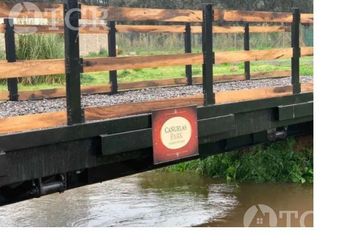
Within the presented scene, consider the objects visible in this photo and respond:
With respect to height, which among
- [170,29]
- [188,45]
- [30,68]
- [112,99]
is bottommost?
[112,99]

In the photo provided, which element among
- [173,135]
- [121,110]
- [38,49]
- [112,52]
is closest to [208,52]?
[173,135]

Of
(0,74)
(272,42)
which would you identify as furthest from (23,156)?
(272,42)

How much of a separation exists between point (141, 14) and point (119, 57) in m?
0.55

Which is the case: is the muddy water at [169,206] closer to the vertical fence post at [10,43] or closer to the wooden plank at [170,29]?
the vertical fence post at [10,43]

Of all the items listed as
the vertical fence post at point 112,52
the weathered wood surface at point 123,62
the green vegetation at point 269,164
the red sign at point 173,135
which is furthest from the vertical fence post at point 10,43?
the green vegetation at point 269,164

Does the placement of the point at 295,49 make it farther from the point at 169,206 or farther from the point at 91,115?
the point at 91,115

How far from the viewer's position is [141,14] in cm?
487

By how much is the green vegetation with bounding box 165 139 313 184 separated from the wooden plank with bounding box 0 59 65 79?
191 inches

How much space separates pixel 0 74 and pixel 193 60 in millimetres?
1882

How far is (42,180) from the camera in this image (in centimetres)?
431

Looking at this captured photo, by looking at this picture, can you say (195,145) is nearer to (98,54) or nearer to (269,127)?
(269,127)

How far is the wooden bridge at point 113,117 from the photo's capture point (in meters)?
3.95

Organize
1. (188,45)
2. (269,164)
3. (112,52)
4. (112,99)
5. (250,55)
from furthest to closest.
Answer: (269,164)
(188,45)
(112,52)
(112,99)
(250,55)

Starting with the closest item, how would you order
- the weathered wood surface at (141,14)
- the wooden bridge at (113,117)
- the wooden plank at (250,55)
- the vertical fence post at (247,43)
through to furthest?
the wooden bridge at (113,117) < the weathered wood surface at (141,14) < the wooden plank at (250,55) < the vertical fence post at (247,43)
